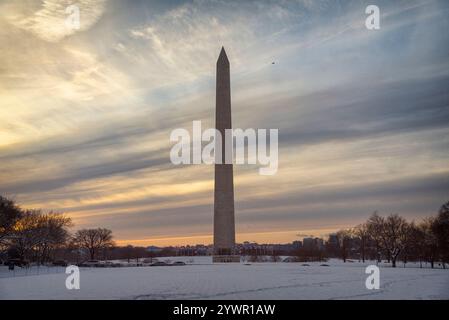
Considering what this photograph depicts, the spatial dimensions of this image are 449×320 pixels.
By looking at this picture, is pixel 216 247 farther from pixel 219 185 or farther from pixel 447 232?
pixel 447 232

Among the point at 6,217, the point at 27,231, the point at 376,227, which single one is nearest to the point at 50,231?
the point at 27,231

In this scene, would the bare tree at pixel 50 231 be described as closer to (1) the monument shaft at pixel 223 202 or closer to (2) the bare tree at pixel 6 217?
(2) the bare tree at pixel 6 217

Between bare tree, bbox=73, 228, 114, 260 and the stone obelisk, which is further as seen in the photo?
bare tree, bbox=73, 228, 114, 260

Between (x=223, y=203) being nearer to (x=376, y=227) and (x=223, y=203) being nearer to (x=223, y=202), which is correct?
(x=223, y=202)

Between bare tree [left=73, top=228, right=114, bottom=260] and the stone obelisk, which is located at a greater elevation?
the stone obelisk

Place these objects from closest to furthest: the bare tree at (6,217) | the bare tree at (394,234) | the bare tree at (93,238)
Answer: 1. the bare tree at (6,217)
2. the bare tree at (394,234)
3. the bare tree at (93,238)

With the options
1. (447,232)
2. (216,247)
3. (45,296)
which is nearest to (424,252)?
(447,232)

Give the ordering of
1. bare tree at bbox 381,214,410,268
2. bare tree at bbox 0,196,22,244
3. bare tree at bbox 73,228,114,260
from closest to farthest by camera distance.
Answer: bare tree at bbox 0,196,22,244
bare tree at bbox 381,214,410,268
bare tree at bbox 73,228,114,260

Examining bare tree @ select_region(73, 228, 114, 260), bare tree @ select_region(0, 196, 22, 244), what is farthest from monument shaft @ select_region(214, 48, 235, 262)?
bare tree @ select_region(73, 228, 114, 260)

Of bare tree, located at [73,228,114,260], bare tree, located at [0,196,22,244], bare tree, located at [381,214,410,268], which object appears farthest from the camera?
bare tree, located at [73,228,114,260]

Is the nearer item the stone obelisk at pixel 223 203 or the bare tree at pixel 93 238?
the stone obelisk at pixel 223 203

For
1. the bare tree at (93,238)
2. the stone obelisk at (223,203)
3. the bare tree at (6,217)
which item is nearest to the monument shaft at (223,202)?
the stone obelisk at (223,203)

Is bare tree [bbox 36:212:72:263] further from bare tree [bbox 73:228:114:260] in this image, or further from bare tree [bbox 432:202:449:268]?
bare tree [bbox 432:202:449:268]
